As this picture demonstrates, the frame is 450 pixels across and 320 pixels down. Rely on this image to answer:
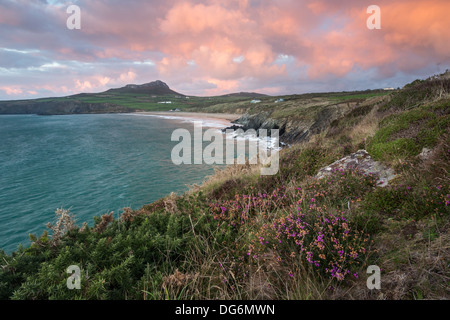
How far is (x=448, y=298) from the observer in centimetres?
210

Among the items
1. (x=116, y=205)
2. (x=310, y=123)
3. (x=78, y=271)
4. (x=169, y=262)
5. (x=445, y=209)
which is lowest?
(x=116, y=205)

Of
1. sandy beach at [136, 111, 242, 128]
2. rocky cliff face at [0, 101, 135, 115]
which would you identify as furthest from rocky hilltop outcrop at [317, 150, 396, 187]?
rocky cliff face at [0, 101, 135, 115]

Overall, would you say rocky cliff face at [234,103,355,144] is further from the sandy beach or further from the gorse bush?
the gorse bush

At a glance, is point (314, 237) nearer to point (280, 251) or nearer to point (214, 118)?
point (280, 251)

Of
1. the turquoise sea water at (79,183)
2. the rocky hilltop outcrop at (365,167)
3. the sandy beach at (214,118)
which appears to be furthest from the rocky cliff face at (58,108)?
the rocky hilltop outcrop at (365,167)

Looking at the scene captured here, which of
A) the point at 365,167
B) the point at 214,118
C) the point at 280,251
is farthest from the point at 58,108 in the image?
the point at 280,251

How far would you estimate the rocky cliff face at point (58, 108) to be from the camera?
162 m

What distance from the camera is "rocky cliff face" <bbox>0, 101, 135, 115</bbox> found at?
16177cm

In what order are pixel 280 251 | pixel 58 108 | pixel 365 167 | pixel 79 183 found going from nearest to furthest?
1. pixel 280 251
2. pixel 365 167
3. pixel 79 183
4. pixel 58 108

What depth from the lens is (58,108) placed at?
167500mm

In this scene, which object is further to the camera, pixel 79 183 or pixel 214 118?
pixel 214 118

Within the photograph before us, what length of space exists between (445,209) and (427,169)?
1192mm

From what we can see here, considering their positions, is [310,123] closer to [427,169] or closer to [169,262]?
[427,169]
